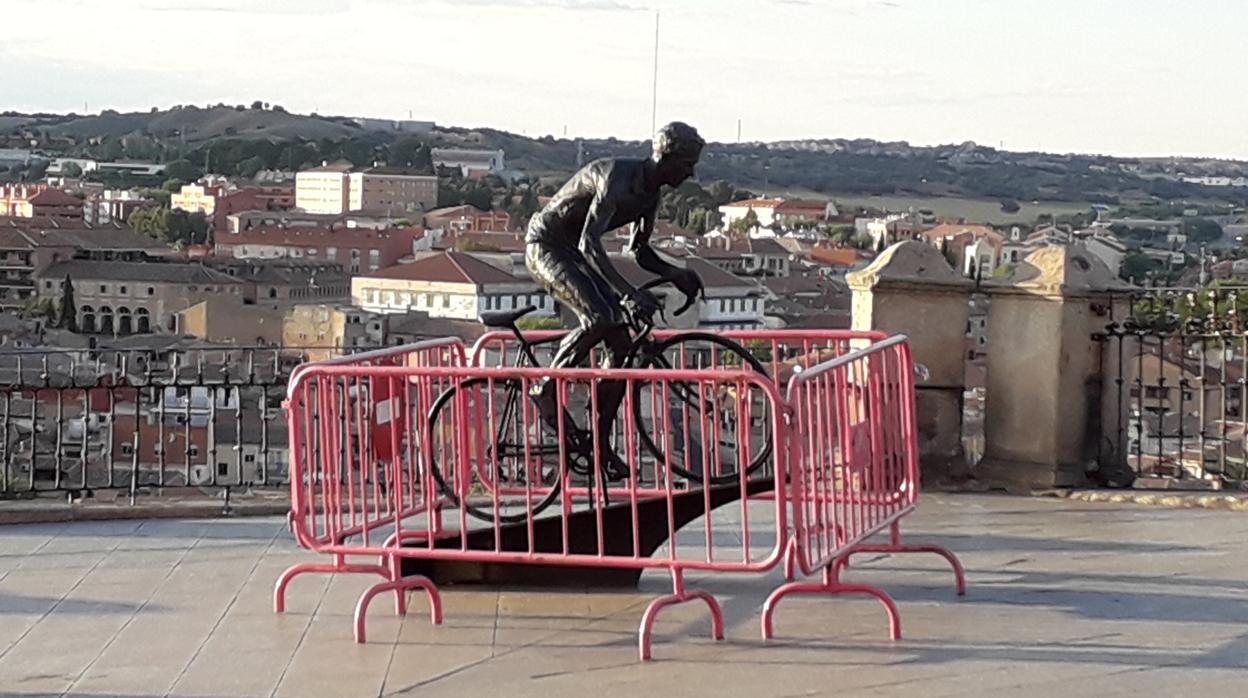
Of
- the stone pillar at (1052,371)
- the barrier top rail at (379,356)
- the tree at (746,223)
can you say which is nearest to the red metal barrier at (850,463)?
the barrier top rail at (379,356)

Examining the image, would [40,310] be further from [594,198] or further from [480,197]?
[594,198]

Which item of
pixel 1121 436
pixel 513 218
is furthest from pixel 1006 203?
pixel 1121 436

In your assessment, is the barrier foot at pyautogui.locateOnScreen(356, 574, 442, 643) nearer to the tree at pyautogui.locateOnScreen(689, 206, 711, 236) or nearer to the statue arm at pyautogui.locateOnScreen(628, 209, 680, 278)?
the statue arm at pyautogui.locateOnScreen(628, 209, 680, 278)

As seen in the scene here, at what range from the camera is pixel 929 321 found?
34.3ft

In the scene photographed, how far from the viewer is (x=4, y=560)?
26.6 feet

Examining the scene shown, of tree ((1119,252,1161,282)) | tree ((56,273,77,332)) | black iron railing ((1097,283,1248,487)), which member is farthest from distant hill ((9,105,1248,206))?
black iron railing ((1097,283,1248,487))

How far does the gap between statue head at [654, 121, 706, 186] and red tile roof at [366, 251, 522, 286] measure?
71.8 meters

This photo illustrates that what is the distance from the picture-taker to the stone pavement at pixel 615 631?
6027 millimetres

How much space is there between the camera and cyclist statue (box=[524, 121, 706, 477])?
23.7 ft

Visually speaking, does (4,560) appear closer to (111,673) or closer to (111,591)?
(111,591)

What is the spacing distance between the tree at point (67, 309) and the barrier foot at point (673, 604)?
78.0m

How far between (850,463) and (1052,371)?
3645 mm

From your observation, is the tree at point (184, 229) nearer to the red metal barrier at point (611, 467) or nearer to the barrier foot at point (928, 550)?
the red metal barrier at point (611, 467)

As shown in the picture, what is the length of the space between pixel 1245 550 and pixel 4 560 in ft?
17.9
